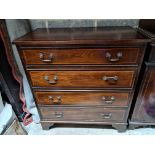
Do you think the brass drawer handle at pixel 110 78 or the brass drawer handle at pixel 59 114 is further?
the brass drawer handle at pixel 59 114

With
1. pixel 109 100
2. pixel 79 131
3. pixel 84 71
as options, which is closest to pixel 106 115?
pixel 109 100

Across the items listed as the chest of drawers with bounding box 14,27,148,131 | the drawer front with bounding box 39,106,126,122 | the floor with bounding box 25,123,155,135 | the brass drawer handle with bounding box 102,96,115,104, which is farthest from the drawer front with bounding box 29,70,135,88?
the floor with bounding box 25,123,155,135

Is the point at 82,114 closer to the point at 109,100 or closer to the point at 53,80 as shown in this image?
the point at 109,100

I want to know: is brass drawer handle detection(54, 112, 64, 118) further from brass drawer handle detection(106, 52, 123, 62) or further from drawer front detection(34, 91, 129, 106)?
brass drawer handle detection(106, 52, 123, 62)

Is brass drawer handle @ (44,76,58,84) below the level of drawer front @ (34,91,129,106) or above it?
above

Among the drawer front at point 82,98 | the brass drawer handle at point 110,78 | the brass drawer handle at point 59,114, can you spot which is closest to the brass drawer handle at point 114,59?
the brass drawer handle at point 110,78

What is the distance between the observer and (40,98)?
1.23 m

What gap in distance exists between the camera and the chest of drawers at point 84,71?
94 cm

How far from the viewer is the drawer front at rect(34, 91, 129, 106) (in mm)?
1169

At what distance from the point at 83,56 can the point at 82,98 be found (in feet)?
1.21

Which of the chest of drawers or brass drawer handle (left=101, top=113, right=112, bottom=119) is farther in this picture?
brass drawer handle (left=101, top=113, right=112, bottom=119)

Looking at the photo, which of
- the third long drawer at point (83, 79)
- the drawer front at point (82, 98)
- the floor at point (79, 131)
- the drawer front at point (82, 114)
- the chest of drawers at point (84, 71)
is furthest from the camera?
the floor at point (79, 131)

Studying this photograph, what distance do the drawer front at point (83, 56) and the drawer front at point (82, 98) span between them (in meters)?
0.28

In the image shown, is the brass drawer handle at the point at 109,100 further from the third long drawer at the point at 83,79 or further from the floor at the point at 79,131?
the floor at the point at 79,131
